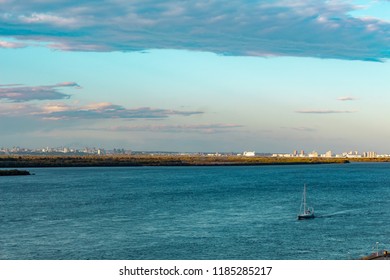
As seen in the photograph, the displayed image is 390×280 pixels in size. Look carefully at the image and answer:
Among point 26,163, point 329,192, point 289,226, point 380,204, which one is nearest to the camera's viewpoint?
point 289,226

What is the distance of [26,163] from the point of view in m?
197

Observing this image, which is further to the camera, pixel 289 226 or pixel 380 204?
pixel 380 204

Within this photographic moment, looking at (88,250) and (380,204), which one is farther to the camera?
(380,204)

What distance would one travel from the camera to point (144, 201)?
71.8 metres

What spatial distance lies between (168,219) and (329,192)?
41776 mm

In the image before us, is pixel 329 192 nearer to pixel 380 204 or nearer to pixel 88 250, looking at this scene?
pixel 380 204
